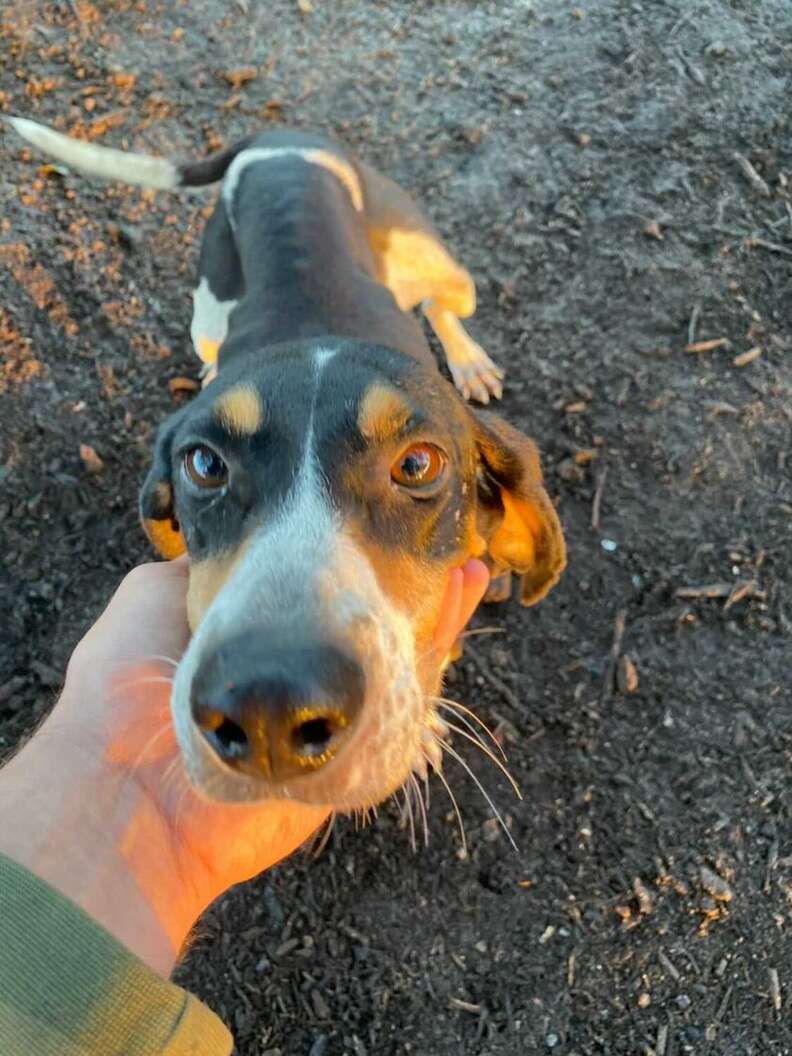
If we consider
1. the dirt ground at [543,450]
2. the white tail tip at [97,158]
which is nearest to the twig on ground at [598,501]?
the dirt ground at [543,450]

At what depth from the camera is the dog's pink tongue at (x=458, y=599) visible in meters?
3.28

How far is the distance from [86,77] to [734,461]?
5.54m

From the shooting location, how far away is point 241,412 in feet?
10.1

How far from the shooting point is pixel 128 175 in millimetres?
5473

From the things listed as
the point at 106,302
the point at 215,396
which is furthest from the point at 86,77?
the point at 215,396

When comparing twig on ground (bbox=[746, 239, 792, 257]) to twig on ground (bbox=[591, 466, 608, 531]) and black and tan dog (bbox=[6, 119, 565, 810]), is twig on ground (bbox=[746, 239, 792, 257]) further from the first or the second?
black and tan dog (bbox=[6, 119, 565, 810])

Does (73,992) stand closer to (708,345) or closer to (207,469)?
(207,469)

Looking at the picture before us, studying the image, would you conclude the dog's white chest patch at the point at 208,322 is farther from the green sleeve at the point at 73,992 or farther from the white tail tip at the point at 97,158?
the green sleeve at the point at 73,992

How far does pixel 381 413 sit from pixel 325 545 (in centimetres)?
58

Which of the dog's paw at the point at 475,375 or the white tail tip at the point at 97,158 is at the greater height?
the white tail tip at the point at 97,158

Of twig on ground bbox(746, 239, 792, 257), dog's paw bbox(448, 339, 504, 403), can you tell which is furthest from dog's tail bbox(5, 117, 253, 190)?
twig on ground bbox(746, 239, 792, 257)

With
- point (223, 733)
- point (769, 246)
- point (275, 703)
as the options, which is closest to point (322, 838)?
point (223, 733)

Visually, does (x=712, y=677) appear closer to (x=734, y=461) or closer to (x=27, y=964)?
(x=734, y=461)

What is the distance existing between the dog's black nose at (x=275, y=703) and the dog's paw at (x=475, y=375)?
147 inches
